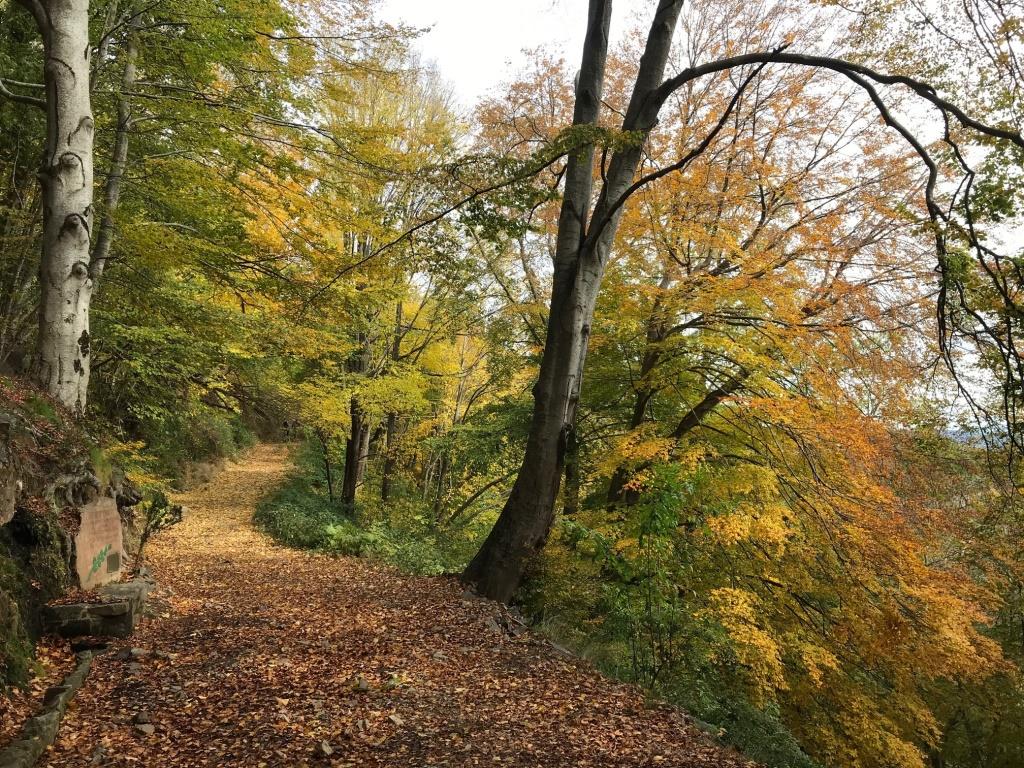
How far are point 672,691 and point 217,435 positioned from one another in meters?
16.0

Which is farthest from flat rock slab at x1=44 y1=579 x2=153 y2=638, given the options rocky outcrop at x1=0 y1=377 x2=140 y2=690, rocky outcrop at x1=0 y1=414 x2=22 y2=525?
rocky outcrop at x1=0 y1=414 x2=22 y2=525

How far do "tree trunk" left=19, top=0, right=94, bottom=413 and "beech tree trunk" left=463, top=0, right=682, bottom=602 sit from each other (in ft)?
13.8

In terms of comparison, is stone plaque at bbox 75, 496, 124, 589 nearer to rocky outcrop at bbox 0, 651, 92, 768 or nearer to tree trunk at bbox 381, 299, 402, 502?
rocky outcrop at bbox 0, 651, 92, 768

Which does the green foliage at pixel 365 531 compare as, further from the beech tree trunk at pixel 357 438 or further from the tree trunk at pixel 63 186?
the tree trunk at pixel 63 186

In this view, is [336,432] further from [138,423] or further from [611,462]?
[611,462]

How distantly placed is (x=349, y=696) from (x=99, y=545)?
2.49 meters

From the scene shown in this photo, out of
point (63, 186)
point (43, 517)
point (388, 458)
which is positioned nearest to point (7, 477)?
point (43, 517)

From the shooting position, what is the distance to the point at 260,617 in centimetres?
491

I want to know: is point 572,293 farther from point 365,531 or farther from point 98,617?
point 365,531

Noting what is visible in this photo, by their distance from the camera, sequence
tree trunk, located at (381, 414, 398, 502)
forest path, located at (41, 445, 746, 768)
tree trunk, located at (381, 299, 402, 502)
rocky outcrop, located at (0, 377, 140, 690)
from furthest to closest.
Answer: tree trunk, located at (381, 414, 398, 502), tree trunk, located at (381, 299, 402, 502), rocky outcrop, located at (0, 377, 140, 690), forest path, located at (41, 445, 746, 768)

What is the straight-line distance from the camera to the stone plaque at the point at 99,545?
4215mm

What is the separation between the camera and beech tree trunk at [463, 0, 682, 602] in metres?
5.66

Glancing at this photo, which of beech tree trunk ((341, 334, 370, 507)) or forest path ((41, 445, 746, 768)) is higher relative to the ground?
beech tree trunk ((341, 334, 370, 507))

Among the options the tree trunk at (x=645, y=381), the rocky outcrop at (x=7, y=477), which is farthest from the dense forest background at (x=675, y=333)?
the rocky outcrop at (x=7, y=477)
